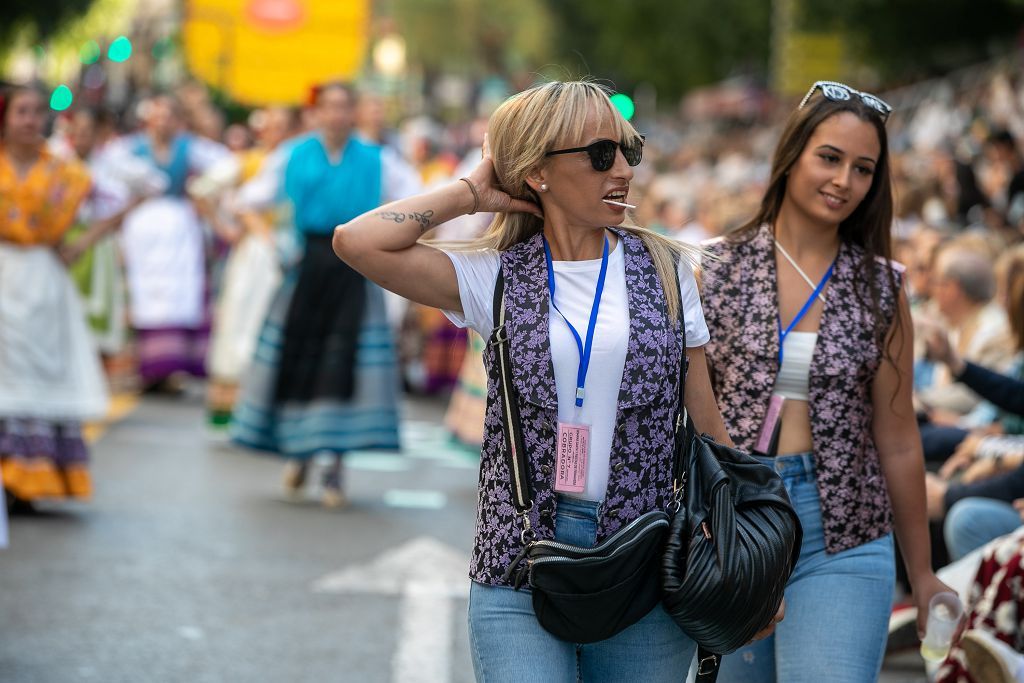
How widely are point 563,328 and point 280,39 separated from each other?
1099 inches

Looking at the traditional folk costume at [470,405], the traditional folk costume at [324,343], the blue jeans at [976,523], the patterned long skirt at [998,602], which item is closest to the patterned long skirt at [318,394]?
the traditional folk costume at [324,343]

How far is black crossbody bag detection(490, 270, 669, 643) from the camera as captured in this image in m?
3.37

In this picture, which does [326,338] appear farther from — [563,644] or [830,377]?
[563,644]

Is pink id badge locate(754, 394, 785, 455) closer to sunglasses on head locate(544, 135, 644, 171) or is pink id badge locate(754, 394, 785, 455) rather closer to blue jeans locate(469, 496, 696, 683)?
blue jeans locate(469, 496, 696, 683)

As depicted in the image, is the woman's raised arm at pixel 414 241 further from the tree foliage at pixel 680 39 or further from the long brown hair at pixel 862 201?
the tree foliage at pixel 680 39

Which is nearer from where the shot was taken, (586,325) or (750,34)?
(586,325)

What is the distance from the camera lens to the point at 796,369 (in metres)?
4.22

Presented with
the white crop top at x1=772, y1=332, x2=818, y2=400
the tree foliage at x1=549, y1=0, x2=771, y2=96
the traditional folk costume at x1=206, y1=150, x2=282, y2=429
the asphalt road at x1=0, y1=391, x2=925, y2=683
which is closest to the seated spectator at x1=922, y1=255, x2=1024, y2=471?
the asphalt road at x1=0, y1=391, x2=925, y2=683

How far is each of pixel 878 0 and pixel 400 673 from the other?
28.4 m

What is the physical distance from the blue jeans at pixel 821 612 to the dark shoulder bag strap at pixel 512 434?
0.88 metres

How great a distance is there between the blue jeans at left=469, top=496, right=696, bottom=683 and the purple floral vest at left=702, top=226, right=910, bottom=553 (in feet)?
2.53

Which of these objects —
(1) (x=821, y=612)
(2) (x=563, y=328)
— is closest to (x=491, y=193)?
(2) (x=563, y=328)

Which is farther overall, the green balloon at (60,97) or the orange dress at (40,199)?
the green balloon at (60,97)

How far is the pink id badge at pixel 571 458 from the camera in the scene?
11.4 ft
